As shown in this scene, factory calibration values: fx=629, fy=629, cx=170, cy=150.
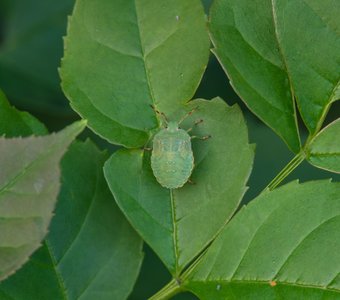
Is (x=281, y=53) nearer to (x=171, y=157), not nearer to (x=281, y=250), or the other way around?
(x=171, y=157)

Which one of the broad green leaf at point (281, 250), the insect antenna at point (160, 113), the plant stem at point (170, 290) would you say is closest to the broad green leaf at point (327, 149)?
the broad green leaf at point (281, 250)

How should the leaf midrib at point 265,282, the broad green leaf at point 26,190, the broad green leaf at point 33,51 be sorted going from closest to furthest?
the broad green leaf at point 26,190
the leaf midrib at point 265,282
the broad green leaf at point 33,51

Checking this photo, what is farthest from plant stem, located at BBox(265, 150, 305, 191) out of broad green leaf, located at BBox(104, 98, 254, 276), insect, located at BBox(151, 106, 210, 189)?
insect, located at BBox(151, 106, 210, 189)

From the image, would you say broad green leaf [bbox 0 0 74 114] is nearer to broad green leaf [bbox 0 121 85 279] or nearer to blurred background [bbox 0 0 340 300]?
blurred background [bbox 0 0 340 300]

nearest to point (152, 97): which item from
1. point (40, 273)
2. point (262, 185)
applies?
point (40, 273)

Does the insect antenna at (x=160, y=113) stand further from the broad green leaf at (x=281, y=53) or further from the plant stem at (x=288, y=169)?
the plant stem at (x=288, y=169)

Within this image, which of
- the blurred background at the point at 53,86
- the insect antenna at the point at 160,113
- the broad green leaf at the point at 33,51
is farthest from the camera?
the broad green leaf at the point at 33,51
